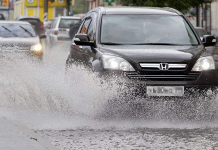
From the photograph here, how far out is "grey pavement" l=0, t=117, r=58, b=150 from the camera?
5.87 meters

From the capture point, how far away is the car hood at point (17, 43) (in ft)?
62.5

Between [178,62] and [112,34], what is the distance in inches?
56.5

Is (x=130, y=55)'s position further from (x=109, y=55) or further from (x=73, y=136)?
(x=73, y=136)

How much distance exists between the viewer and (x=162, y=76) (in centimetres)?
882

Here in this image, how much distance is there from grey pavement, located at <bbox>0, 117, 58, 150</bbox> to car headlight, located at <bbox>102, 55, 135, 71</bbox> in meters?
1.91

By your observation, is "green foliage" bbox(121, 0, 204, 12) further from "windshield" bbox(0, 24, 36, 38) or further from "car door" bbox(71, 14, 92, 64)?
"car door" bbox(71, 14, 92, 64)

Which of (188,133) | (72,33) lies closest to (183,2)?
(72,33)

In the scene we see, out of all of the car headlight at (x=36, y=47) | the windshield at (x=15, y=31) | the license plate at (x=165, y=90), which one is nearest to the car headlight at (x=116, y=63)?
the license plate at (x=165, y=90)

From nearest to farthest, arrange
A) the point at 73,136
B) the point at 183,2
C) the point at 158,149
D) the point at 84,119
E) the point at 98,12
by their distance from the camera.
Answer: the point at 158,149, the point at 73,136, the point at 84,119, the point at 98,12, the point at 183,2

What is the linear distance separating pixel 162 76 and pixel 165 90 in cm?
19

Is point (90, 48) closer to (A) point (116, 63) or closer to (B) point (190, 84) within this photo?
(A) point (116, 63)

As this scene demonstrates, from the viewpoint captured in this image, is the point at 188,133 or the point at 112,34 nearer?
the point at 188,133

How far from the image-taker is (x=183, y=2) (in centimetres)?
3675

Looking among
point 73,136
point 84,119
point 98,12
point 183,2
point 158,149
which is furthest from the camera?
point 183,2
